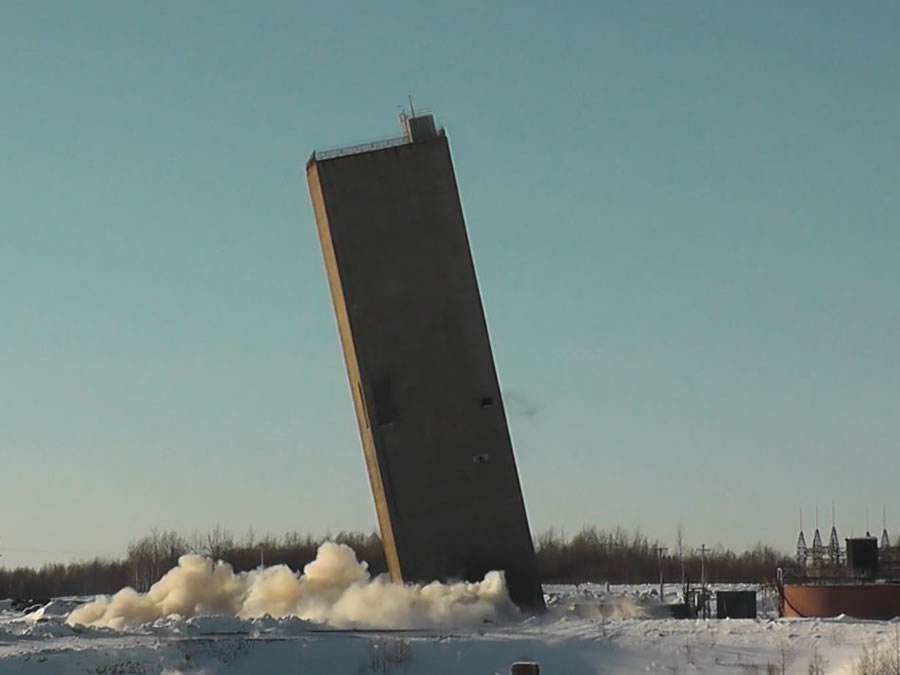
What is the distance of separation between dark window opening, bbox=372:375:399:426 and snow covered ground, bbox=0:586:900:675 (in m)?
4.70

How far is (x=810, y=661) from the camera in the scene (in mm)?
25375

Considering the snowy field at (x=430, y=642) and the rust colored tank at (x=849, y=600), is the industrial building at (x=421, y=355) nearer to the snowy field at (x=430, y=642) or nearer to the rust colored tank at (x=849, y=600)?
the snowy field at (x=430, y=642)

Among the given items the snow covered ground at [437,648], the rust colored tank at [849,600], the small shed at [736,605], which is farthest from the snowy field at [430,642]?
the rust colored tank at [849,600]

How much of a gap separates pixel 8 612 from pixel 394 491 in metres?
15.9

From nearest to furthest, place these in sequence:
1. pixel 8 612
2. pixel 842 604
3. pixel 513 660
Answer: pixel 513 660
pixel 842 604
pixel 8 612

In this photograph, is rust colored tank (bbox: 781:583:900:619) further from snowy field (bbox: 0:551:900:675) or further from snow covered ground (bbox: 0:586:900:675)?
snow covered ground (bbox: 0:586:900:675)

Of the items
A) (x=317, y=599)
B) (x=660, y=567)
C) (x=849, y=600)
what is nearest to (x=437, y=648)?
(x=317, y=599)

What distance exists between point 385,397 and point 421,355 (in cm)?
104

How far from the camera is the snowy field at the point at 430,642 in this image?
2528cm

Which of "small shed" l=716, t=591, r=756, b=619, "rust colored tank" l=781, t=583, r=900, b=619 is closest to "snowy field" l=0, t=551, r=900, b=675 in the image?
"small shed" l=716, t=591, r=756, b=619

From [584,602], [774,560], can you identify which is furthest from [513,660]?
[774,560]

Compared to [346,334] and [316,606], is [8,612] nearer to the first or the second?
[316,606]

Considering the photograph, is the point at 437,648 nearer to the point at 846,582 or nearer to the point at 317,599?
the point at 317,599

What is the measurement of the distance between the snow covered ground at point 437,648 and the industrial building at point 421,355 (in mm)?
3574
